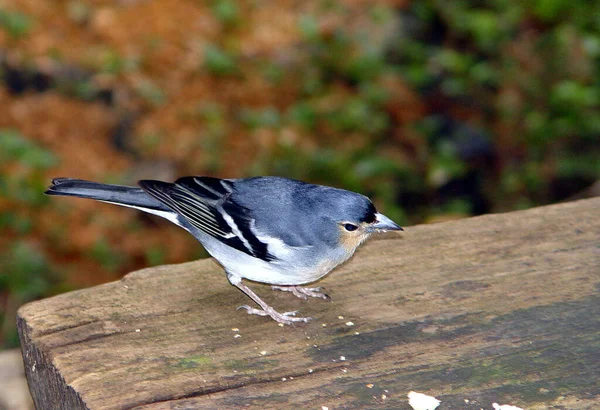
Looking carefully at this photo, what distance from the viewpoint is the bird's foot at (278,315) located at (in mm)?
3160

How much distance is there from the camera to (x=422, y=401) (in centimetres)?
265

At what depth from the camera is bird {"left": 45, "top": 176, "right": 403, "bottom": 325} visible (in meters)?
3.49

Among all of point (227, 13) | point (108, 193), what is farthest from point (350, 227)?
point (227, 13)

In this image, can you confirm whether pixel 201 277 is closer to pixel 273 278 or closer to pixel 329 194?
pixel 273 278

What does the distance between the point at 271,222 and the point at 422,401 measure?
1.23 metres

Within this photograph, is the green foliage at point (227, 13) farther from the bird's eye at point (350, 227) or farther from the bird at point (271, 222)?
the bird's eye at point (350, 227)

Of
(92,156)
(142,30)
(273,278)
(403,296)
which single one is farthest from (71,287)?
(403,296)

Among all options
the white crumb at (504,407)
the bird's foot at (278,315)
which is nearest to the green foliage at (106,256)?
the bird's foot at (278,315)

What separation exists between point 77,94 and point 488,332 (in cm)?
589

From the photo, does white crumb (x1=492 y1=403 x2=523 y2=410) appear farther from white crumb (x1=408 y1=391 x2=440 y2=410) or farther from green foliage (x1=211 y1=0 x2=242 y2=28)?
green foliage (x1=211 y1=0 x2=242 y2=28)

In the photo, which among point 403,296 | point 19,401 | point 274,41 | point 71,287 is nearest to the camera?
point 403,296

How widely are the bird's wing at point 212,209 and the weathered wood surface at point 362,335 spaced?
17 centimetres

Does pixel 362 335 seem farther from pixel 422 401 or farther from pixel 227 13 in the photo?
pixel 227 13

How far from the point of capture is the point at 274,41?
27.4 feet
